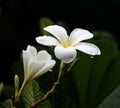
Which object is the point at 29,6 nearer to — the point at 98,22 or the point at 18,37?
the point at 18,37

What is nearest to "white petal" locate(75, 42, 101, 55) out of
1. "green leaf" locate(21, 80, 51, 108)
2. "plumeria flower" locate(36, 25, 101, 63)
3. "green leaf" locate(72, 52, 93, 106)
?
"plumeria flower" locate(36, 25, 101, 63)

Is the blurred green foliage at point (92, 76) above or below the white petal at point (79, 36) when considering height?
below

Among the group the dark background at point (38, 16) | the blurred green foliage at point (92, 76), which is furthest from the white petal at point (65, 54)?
the dark background at point (38, 16)

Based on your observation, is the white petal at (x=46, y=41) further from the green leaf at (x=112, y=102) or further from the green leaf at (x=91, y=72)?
the green leaf at (x=91, y=72)

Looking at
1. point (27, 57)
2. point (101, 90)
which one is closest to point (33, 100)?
point (27, 57)

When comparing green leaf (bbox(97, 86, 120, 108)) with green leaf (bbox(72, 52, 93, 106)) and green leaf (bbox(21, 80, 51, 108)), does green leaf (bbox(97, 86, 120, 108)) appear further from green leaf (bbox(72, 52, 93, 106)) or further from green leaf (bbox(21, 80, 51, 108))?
green leaf (bbox(72, 52, 93, 106))
